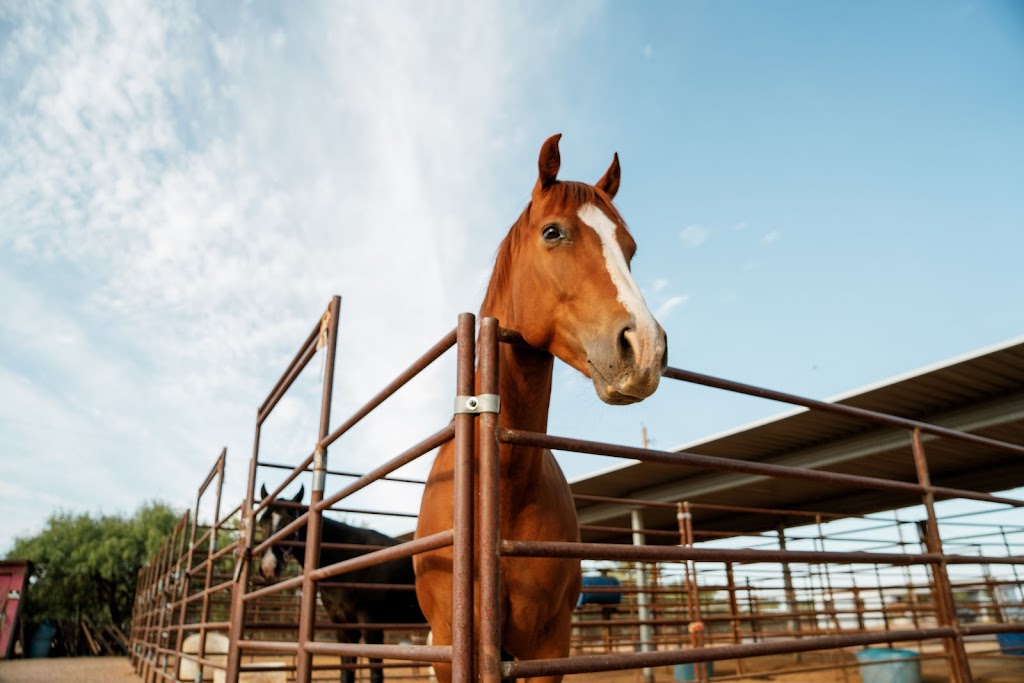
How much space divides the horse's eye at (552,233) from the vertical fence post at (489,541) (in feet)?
1.50

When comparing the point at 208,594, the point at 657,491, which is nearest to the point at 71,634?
the point at 657,491

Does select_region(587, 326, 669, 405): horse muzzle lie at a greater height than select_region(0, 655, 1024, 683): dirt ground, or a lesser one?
greater

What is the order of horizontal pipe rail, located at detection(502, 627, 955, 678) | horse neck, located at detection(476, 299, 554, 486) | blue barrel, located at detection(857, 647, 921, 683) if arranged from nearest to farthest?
horizontal pipe rail, located at detection(502, 627, 955, 678) < horse neck, located at detection(476, 299, 554, 486) < blue barrel, located at detection(857, 647, 921, 683)

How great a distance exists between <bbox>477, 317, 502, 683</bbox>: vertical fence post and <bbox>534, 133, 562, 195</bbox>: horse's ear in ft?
2.34

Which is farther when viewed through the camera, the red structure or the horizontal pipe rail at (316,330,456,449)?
the red structure

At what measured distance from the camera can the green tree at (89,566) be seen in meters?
23.0

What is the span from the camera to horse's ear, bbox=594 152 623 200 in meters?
2.23

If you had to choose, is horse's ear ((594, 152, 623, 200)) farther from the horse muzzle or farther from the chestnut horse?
the horse muzzle

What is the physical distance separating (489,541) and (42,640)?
26453 mm

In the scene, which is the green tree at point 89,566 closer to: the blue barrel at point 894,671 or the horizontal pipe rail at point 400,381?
the blue barrel at point 894,671

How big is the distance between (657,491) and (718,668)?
2.91 m

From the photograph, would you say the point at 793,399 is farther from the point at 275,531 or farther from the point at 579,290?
the point at 275,531

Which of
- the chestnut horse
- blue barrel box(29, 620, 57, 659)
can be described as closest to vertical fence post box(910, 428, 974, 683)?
the chestnut horse

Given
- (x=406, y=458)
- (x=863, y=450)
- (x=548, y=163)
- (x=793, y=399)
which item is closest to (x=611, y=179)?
(x=548, y=163)
